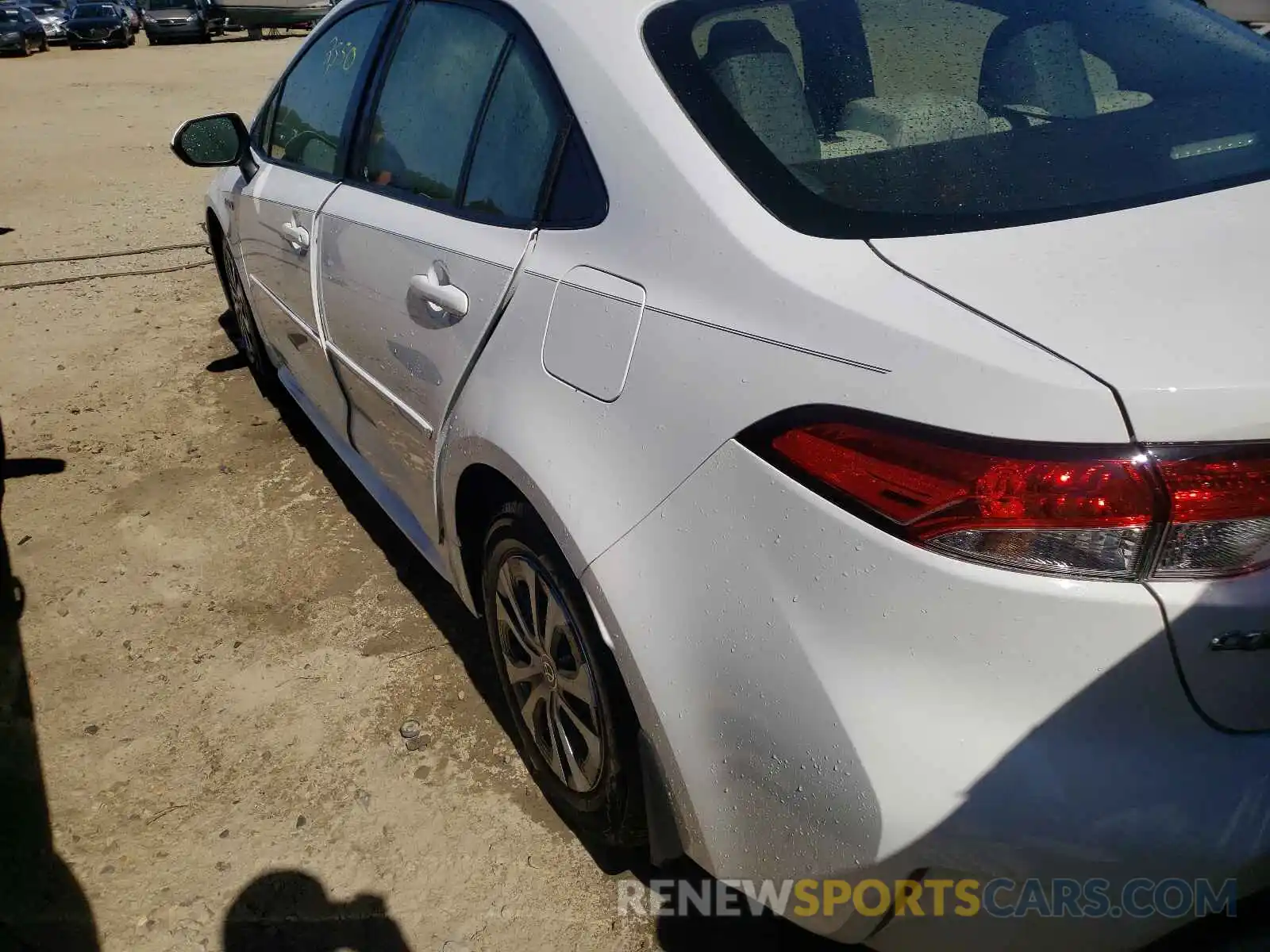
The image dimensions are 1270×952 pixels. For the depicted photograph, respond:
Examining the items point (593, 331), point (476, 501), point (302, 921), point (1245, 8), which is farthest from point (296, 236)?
point (1245, 8)

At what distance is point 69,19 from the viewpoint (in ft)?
93.5

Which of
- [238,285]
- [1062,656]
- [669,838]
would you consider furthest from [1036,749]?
[238,285]

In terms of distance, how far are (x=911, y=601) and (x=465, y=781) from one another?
1.54 meters

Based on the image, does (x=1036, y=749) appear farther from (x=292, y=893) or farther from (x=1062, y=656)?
(x=292, y=893)

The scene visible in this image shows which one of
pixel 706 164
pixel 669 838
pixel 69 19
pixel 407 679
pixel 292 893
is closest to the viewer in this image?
pixel 706 164

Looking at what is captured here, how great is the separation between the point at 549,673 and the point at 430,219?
103 centimetres

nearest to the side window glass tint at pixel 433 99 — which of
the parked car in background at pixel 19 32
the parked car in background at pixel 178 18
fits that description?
the parked car in background at pixel 19 32

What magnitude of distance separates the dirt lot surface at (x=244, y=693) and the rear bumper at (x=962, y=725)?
3.05 feet

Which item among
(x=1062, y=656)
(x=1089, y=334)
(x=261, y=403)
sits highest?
(x=1089, y=334)

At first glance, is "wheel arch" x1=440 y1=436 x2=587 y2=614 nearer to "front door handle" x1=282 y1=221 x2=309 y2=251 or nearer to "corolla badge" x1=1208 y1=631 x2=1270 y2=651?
"corolla badge" x1=1208 y1=631 x2=1270 y2=651

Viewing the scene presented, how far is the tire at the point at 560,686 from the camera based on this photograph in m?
1.85

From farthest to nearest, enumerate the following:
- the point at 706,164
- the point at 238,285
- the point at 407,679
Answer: the point at 238,285
the point at 407,679
the point at 706,164

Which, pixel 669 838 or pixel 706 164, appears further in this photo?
pixel 669 838

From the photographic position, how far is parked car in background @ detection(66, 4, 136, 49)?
28141mm
